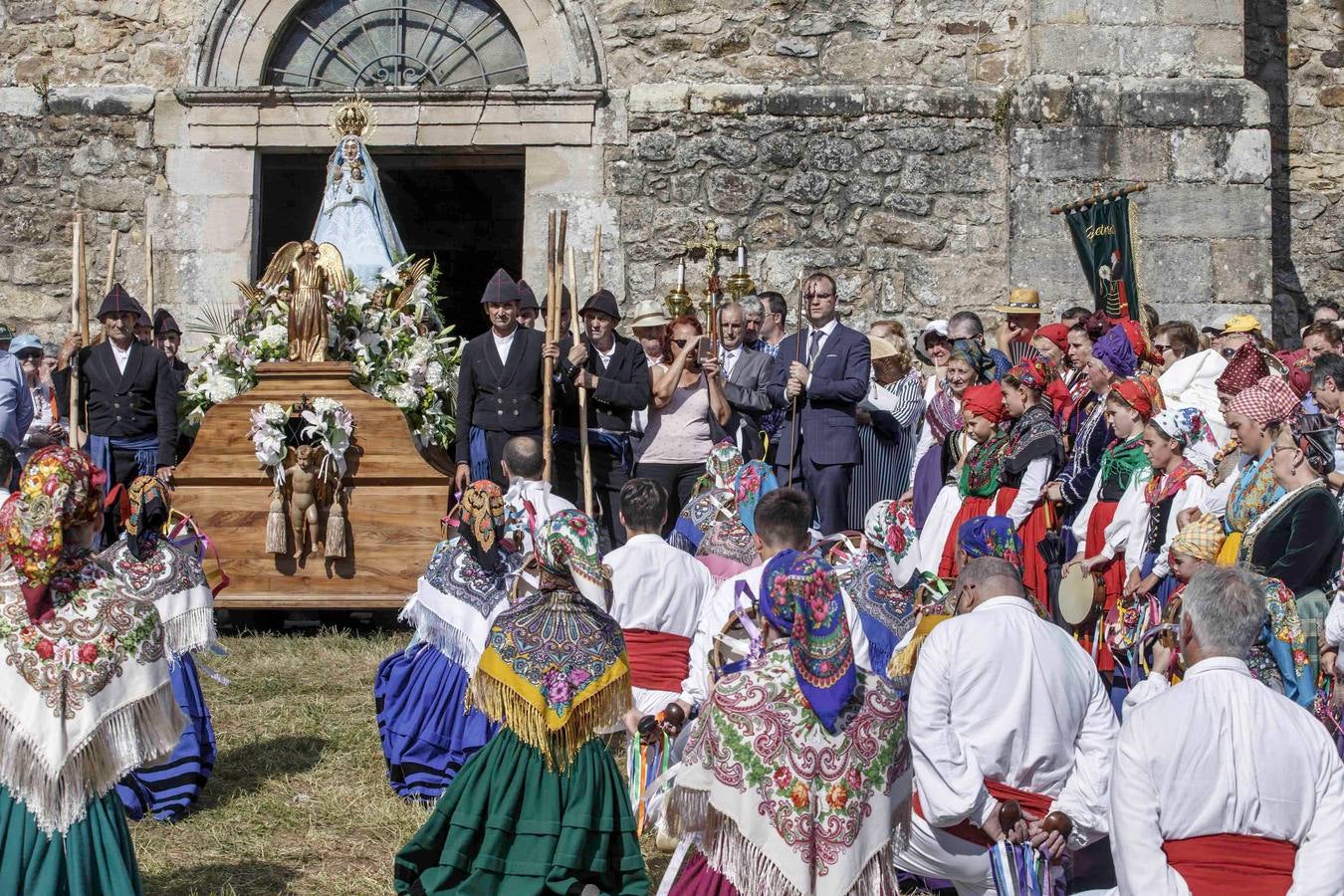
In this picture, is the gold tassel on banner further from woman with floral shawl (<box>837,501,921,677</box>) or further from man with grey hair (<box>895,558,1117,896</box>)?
man with grey hair (<box>895,558,1117,896</box>)

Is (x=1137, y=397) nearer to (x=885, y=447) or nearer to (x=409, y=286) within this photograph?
(x=885, y=447)

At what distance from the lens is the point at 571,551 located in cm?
468

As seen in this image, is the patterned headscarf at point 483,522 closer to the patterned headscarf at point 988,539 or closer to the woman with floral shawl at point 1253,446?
the patterned headscarf at point 988,539

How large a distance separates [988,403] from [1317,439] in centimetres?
170

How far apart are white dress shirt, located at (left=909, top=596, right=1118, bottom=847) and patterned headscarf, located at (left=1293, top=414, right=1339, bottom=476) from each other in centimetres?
195

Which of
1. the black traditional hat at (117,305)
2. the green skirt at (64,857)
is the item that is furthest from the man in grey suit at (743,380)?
the green skirt at (64,857)

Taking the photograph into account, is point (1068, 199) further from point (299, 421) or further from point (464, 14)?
point (299, 421)

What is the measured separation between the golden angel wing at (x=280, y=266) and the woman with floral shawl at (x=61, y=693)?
18.7 ft

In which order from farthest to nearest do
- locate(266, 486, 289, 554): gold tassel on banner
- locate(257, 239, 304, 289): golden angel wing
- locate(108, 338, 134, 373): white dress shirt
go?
locate(257, 239, 304, 289): golden angel wing
locate(108, 338, 134, 373): white dress shirt
locate(266, 486, 289, 554): gold tassel on banner

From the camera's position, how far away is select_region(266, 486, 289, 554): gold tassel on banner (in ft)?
28.0

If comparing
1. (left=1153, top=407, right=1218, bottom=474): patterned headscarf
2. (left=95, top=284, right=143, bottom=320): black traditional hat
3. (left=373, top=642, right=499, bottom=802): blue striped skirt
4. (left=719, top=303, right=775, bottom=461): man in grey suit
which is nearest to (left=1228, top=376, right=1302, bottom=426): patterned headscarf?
(left=1153, top=407, right=1218, bottom=474): patterned headscarf

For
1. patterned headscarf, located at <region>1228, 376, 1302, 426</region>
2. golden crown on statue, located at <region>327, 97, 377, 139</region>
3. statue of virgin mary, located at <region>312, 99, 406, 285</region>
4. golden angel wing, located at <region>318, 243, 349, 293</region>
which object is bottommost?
patterned headscarf, located at <region>1228, 376, 1302, 426</region>

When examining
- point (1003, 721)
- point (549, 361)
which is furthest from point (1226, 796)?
point (549, 361)

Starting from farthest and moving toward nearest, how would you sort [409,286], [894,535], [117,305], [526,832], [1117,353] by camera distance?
1. [409,286]
2. [117,305]
3. [1117,353]
4. [894,535]
5. [526,832]
